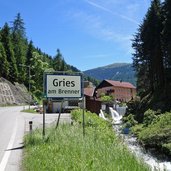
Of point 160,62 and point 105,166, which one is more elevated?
point 160,62

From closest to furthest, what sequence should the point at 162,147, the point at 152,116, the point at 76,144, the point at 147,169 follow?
the point at 147,169
the point at 76,144
the point at 162,147
the point at 152,116

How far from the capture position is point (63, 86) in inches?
696

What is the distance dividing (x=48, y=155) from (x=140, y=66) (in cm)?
6106

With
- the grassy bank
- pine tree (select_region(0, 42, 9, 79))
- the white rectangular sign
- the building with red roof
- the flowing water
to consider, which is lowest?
the flowing water

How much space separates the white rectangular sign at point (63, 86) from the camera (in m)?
17.5

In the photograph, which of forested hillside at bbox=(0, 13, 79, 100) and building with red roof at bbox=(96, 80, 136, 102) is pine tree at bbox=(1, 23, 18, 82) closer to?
forested hillside at bbox=(0, 13, 79, 100)

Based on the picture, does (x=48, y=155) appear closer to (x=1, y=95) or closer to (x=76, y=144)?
(x=76, y=144)

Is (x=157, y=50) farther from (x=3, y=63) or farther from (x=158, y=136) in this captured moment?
(x=3, y=63)

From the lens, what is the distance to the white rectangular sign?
687 inches

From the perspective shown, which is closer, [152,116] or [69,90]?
[69,90]

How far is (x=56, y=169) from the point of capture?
31.0 ft

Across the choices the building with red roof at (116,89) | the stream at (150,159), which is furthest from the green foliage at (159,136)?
the building with red roof at (116,89)

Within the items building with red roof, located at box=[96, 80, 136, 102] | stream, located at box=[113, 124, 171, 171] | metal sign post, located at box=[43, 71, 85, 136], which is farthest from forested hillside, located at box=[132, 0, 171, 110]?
building with red roof, located at box=[96, 80, 136, 102]

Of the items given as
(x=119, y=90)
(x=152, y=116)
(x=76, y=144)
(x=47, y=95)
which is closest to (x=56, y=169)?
(x=76, y=144)
